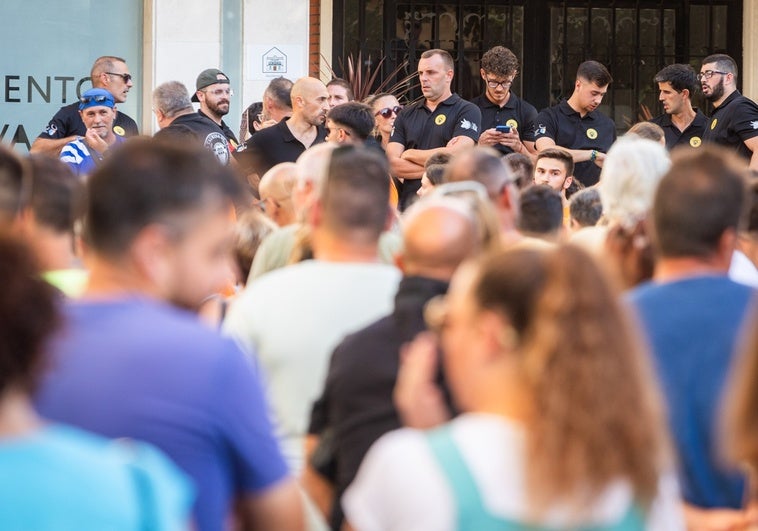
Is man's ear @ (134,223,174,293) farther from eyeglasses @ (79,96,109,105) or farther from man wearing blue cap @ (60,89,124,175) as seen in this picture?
eyeglasses @ (79,96,109,105)

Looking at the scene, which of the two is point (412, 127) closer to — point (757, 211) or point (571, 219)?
point (571, 219)

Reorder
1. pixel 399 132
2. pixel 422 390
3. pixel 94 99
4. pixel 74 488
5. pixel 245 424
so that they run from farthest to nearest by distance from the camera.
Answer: pixel 399 132 < pixel 94 99 < pixel 422 390 < pixel 245 424 < pixel 74 488

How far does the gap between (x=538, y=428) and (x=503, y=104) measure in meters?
8.60

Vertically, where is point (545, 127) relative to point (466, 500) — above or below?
above

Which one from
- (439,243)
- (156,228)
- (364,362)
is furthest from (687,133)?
(156,228)

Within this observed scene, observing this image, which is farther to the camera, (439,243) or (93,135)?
(93,135)

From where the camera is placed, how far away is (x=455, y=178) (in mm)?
4734

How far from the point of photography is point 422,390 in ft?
9.05

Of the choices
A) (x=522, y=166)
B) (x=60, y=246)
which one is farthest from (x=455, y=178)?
(x=522, y=166)

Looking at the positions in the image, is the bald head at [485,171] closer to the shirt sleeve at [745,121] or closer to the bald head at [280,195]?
the bald head at [280,195]

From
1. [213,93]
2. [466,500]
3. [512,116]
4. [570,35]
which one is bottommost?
[466,500]

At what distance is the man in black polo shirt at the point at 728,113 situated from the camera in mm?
9750

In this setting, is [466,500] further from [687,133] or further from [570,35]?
[570,35]

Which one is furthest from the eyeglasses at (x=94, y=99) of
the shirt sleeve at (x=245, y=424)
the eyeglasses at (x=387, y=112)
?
the shirt sleeve at (x=245, y=424)
